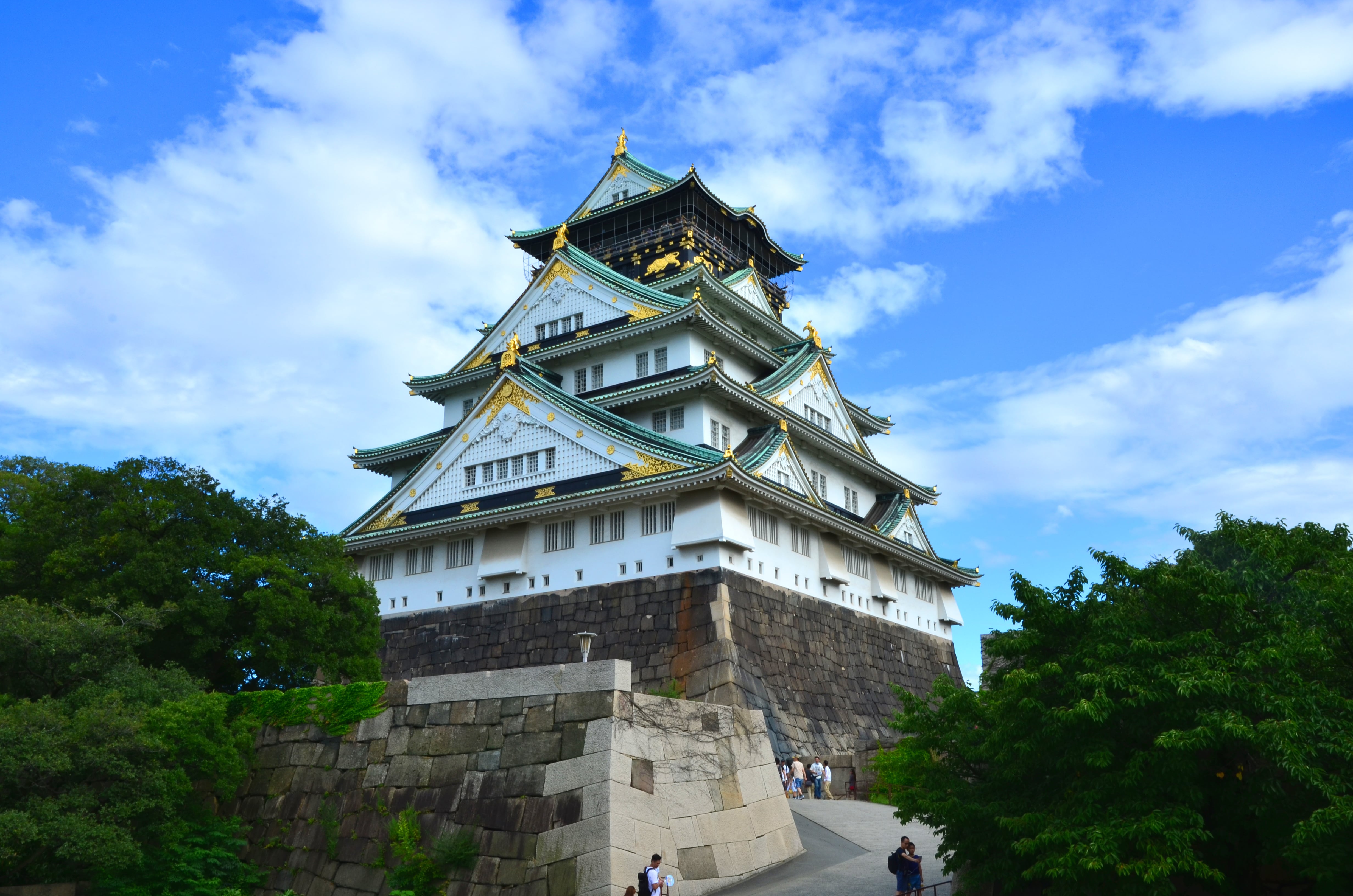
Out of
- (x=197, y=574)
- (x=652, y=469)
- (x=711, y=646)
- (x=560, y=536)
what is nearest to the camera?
(x=197, y=574)

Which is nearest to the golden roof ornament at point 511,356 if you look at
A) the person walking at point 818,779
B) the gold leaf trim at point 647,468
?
the gold leaf trim at point 647,468

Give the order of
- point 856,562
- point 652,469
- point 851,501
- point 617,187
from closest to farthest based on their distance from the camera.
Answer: point 652,469 → point 856,562 → point 851,501 → point 617,187

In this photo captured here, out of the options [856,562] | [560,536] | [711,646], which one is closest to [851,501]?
[856,562]

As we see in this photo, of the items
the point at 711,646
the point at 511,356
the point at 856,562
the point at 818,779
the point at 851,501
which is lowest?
the point at 818,779

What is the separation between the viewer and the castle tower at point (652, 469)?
2991 centimetres

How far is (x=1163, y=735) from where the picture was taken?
12453mm

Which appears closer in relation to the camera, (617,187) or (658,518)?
(658,518)

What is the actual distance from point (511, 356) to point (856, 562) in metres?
12.7

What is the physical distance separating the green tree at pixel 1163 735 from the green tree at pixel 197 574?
12.8 metres

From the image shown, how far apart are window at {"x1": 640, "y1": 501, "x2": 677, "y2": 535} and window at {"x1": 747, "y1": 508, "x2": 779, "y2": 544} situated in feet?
7.05

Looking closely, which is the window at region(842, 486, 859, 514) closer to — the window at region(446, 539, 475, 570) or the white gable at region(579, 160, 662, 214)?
the window at region(446, 539, 475, 570)

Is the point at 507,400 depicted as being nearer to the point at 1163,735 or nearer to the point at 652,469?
the point at 652,469

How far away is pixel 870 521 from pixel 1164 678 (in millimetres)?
25387

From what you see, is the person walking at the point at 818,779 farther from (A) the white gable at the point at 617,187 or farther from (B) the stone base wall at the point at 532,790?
(A) the white gable at the point at 617,187
